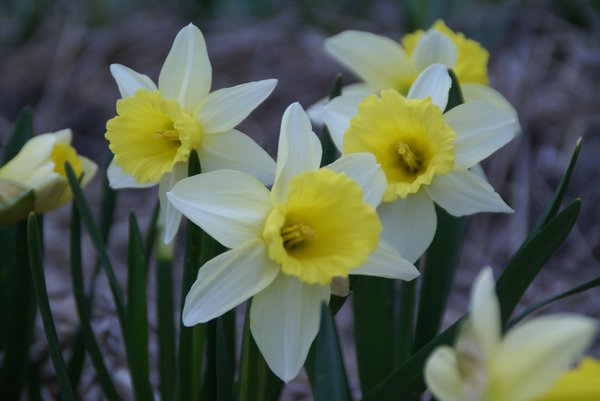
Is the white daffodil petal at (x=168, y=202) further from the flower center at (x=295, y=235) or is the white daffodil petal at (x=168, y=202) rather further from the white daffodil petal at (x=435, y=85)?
the white daffodil petal at (x=435, y=85)

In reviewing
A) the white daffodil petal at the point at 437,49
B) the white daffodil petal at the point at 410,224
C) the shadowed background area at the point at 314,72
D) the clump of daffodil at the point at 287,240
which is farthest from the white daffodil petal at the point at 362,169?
the shadowed background area at the point at 314,72

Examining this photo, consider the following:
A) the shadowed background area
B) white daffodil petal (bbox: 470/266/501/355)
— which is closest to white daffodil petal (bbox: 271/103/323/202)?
white daffodil petal (bbox: 470/266/501/355)

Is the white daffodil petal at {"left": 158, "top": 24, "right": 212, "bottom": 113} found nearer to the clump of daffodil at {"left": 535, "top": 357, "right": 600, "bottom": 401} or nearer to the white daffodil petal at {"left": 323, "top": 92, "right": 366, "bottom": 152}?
the white daffodil petal at {"left": 323, "top": 92, "right": 366, "bottom": 152}

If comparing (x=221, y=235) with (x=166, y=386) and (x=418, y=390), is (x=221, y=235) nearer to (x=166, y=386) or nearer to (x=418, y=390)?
(x=418, y=390)

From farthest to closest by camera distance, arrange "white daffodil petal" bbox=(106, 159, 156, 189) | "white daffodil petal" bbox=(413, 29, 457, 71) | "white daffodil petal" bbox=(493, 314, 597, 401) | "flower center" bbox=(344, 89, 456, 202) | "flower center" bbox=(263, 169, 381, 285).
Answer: "white daffodil petal" bbox=(413, 29, 457, 71), "white daffodil petal" bbox=(106, 159, 156, 189), "flower center" bbox=(344, 89, 456, 202), "flower center" bbox=(263, 169, 381, 285), "white daffodil petal" bbox=(493, 314, 597, 401)

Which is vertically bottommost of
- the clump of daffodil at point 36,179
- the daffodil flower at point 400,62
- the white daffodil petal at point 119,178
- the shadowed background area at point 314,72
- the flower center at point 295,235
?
the shadowed background area at point 314,72

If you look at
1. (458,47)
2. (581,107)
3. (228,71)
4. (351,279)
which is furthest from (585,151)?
(351,279)

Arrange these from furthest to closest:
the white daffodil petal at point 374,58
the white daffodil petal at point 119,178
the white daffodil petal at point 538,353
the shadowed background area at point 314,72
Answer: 1. the shadowed background area at point 314,72
2. the white daffodil petal at point 374,58
3. the white daffodil petal at point 119,178
4. the white daffodil petal at point 538,353

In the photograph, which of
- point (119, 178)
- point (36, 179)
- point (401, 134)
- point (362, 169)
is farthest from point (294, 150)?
point (36, 179)

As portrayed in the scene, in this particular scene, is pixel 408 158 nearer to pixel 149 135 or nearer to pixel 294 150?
pixel 294 150
